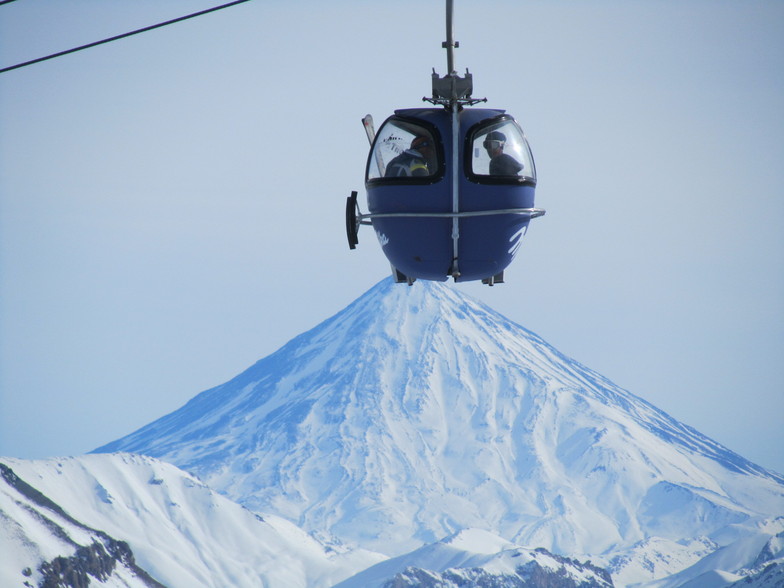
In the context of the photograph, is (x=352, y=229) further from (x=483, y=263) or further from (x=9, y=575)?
(x=9, y=575)

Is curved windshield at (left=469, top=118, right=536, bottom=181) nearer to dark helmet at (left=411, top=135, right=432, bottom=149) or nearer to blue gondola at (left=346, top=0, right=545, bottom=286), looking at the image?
blue gondola at (left=346, top=0, right=545, bottom=286)

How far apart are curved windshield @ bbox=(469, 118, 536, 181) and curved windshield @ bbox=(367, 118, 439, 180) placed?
1.43ft

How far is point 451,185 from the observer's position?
1343 centimetres

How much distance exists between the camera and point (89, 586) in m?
146

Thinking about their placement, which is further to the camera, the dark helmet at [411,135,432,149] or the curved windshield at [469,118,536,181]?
the dark helmet at [411,135,432,149]

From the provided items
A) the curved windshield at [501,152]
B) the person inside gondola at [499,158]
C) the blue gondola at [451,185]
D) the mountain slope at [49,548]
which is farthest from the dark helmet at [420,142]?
the mountain slope at [49,548]

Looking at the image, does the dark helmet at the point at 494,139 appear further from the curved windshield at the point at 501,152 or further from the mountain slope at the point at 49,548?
the mountain slope at the point at 49,548

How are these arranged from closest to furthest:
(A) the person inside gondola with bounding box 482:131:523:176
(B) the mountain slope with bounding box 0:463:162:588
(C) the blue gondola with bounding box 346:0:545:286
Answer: (C) the blue gondola with bounding box 346:0:545:286 < (A) the person inside gondola with bounding box 482:131:523:176 < (B) the mountain slope with bounding box 0:463:162:588

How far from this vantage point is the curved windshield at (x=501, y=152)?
44.6 feet

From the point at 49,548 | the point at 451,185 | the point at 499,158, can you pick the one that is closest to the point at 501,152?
the point at 499,158

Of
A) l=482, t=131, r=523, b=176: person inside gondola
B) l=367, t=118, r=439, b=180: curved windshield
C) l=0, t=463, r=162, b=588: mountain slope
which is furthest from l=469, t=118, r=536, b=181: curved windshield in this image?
l=0, t=463, r=162, b=588: mountain slope

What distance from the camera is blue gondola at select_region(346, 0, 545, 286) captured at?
1353 cm

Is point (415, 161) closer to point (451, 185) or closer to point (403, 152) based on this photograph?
point (403, 152)

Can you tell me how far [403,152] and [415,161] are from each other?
0.68ft
